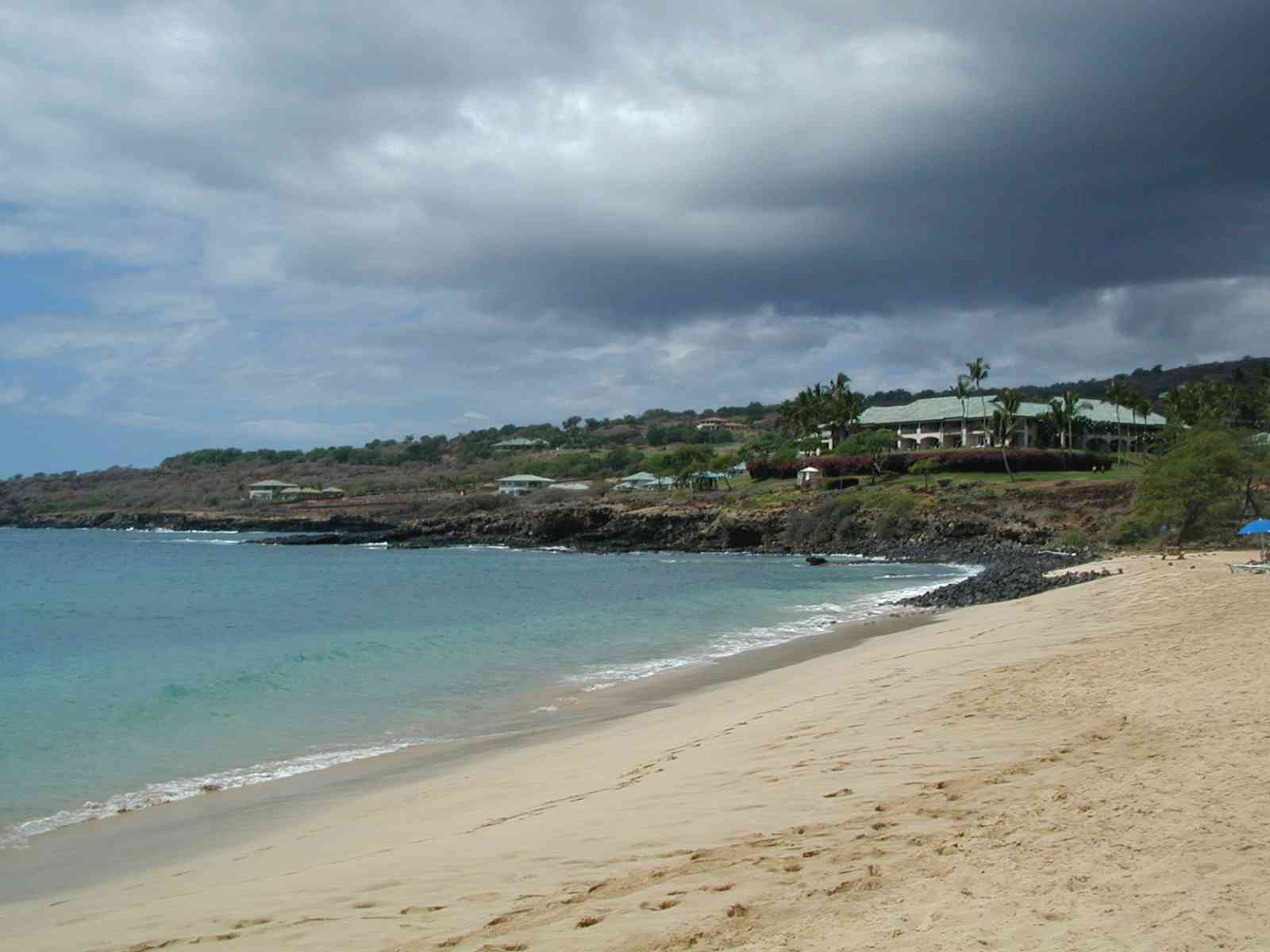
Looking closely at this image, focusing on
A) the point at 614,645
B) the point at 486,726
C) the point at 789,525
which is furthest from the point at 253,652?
the point at 789,525

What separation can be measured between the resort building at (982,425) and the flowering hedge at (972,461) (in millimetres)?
9837

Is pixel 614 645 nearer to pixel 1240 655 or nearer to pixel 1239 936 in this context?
pixel 1240 655

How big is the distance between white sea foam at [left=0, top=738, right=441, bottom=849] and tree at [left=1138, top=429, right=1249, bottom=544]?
122 ft

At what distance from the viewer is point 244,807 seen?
36.2 feet

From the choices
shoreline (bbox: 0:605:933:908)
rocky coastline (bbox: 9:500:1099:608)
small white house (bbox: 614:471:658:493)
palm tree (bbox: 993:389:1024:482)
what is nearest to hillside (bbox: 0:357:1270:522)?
small white house (bbox: 614:471:658:493)

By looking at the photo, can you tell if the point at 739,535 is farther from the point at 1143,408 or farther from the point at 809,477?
the point at 1143,408

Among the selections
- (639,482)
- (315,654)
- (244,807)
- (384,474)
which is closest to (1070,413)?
(639,482)

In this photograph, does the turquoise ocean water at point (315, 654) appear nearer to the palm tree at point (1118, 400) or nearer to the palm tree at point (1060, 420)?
the palm tree at point (1060, 420)

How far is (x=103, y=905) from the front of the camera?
745 centimetres

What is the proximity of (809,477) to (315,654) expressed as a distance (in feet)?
228

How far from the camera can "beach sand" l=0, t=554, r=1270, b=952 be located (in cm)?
504

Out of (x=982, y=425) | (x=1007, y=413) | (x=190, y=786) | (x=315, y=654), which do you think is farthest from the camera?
(x=982, y=425)

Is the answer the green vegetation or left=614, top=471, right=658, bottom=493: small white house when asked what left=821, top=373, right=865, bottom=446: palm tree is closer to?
left=614, top=471, right=658, bottom=493: small white house

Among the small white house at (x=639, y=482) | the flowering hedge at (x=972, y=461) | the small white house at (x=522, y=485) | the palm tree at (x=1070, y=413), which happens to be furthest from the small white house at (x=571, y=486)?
the palm tree at (x=1070, y=413)
